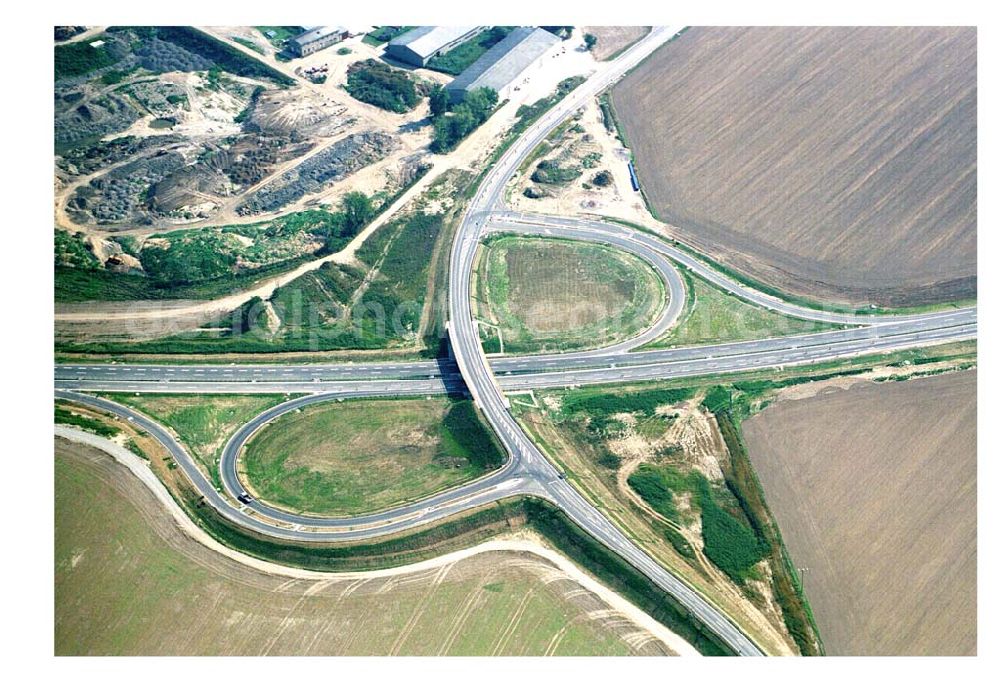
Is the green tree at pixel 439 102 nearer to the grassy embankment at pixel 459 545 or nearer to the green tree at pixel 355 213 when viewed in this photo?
the green tree at pixel 355 213

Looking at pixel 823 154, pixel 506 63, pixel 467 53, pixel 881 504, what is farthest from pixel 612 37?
pixel 881 504

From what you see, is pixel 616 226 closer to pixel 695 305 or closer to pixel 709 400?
pixel 695 305

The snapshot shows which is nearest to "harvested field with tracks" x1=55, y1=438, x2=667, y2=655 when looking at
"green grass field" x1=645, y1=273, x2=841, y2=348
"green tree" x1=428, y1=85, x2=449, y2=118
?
"green grass field" x1=645, y1=273, x2=841, y2=348

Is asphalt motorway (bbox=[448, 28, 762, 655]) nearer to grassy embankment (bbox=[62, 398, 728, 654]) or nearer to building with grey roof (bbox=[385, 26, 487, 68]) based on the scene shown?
→ grassy embankment (bbox=[62, 398, 728, 654])

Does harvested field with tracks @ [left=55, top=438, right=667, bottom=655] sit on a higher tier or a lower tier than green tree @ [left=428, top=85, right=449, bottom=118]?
lower

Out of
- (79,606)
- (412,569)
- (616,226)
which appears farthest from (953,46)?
(79,606)

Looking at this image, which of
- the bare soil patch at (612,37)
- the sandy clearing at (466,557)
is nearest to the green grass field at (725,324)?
the sandy clearing at (466,557)
